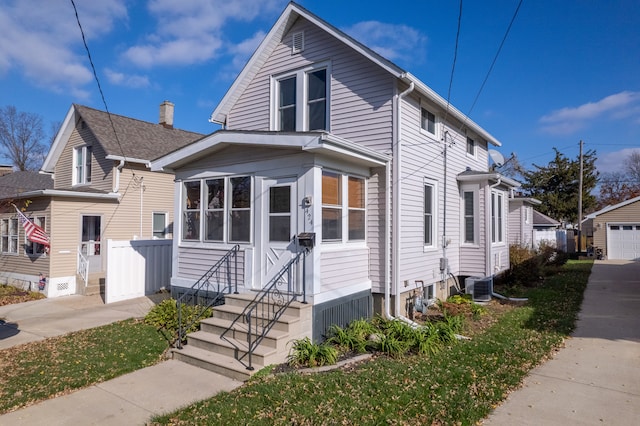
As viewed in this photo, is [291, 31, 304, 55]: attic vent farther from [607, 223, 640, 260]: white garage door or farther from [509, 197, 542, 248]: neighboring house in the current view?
[607, 223, 640, 260]: white garage door

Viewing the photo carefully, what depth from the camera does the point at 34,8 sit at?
7754 mm

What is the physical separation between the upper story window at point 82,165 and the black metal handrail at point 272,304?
12140 millimetres

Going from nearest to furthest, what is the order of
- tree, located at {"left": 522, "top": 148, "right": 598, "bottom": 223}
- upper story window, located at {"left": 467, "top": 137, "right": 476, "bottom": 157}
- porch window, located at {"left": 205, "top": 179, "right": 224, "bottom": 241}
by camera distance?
1. porch window, located at {"left": 205, "top": 179, "right": 224, "bottom": 241}
2. upper story window, located at {"left": 467, "top": 137, "right": 476, "bottom": 157}
3. tree, located at {"left": 522, "top": 148, "right": 598, "bottom": 223}

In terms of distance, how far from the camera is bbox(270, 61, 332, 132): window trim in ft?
30.6

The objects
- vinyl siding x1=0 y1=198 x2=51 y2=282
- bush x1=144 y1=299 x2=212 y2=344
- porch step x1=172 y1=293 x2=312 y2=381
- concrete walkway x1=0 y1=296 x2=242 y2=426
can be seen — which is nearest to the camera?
concrete walkway x1=0 y1=296 x2=242 y2=426

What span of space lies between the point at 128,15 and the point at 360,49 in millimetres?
6146

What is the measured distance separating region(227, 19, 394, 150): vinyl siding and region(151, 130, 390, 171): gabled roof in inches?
32.7

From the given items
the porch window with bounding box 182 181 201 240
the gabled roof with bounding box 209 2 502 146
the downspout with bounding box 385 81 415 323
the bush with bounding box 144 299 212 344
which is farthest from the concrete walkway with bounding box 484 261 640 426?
the porch window with bounding box 182 181 201 240

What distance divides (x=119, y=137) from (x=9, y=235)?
524 cm

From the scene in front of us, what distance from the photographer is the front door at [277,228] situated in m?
7.29

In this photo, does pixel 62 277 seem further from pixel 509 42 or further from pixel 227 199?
pixel 509 42

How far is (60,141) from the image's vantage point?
16547 millimetres

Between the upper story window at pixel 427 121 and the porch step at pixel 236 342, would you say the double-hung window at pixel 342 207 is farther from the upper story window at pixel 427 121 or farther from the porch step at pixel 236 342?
the upper story window at pixel 427 121

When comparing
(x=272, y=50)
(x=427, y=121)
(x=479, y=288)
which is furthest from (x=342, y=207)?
(x=479, y=288)
